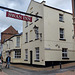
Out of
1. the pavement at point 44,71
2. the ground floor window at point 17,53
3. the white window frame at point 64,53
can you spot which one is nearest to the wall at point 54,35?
the white window frame at point 64,53

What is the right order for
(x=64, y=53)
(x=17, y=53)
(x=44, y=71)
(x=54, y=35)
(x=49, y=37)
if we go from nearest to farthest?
(x=44, y=71) < (x=49, y=37) < (x=54, y=35) < (x=64, y=53) < (x=17, y=53)

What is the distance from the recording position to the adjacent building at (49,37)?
62.1 feet

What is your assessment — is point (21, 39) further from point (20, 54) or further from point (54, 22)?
point (54, 22)

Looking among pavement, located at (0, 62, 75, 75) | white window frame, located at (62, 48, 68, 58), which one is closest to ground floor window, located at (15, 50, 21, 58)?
white window frame, located at (62, 48, 68, 58)

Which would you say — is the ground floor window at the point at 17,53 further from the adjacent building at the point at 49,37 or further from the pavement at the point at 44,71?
the pavement at the point at 44,71

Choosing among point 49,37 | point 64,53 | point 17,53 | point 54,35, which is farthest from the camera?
point 17,53

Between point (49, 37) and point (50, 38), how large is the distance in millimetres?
207

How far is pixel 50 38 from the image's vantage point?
762 inches

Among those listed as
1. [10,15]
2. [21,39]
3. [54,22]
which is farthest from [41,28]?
[21,39]

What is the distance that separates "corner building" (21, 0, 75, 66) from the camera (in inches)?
745

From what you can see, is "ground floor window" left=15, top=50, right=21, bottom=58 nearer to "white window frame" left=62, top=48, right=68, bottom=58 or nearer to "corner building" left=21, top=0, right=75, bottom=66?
"corner building" left=21, top=0, right=75, bottom=66

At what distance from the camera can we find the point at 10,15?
13.9m

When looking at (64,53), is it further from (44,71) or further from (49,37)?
(44,71)

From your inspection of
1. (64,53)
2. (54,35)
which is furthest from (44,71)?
(64,53)
